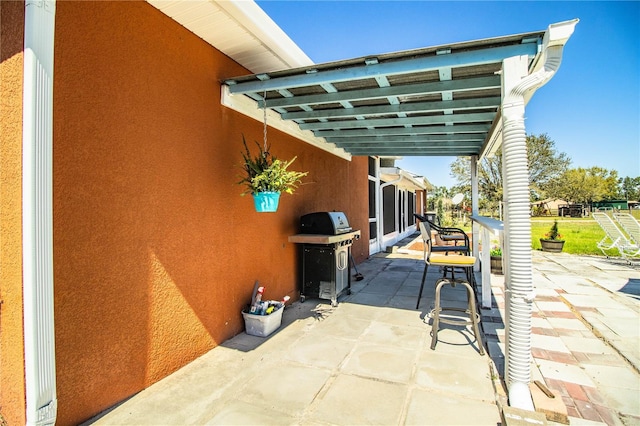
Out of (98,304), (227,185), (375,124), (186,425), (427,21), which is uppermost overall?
(427,21)

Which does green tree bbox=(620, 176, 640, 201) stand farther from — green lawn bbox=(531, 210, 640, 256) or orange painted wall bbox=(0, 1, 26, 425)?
orange painted wall bbox=(0, 1, 26, 425)

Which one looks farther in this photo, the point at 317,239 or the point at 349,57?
the point at 317,239

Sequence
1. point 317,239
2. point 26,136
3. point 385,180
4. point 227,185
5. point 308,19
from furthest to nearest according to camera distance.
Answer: point 385,180 < point 308,19 < point 317,239 < point 227,185 < point 26,136

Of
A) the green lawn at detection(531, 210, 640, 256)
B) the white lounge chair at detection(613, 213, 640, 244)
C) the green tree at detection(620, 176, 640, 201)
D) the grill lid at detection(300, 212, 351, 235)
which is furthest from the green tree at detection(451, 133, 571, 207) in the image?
the green tree at detection(620, 176, 640, 201)

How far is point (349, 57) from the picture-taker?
2574 mm

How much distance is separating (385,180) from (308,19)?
6170 mm

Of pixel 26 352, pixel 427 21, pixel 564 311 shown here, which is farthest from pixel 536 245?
pixel 26 352

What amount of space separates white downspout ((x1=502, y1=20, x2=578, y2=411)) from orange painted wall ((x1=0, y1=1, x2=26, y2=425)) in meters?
2.97

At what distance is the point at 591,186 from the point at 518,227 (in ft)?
175

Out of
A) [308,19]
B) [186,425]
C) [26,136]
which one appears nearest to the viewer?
[26,136]

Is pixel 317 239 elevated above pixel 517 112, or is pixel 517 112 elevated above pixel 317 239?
pixel 517 112

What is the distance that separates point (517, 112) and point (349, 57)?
1324 mm

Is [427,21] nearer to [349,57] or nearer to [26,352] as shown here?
[349,57]

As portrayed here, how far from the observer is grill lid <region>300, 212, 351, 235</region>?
14.4 feet
